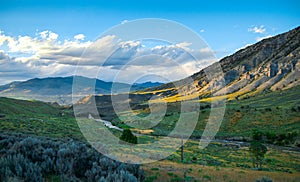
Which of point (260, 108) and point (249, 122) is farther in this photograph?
point (260, 108)

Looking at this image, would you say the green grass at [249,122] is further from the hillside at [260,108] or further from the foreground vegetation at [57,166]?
the foreground vegetation at [57,166]

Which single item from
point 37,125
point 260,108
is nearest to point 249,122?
point 260,108

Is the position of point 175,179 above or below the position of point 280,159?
above

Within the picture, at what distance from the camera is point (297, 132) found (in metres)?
64.4

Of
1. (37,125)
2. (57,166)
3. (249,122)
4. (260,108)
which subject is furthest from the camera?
(260,108)

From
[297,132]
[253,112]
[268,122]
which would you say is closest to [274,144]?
[297,132]

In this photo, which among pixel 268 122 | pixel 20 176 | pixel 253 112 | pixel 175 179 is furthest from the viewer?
pixel 253 112

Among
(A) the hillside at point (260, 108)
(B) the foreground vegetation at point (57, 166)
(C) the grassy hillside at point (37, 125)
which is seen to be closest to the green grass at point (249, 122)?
(A) the hillside at point (260, 108)

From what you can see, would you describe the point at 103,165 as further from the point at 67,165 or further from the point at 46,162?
the point at 46,162

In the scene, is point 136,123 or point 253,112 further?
point 253,112

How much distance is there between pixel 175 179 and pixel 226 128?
239 feet

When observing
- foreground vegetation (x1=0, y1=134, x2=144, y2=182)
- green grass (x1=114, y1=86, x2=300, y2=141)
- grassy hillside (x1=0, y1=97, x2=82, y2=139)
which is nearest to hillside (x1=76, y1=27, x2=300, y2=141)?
green grass (x1=114, y1=86, x2=300, y2=141)

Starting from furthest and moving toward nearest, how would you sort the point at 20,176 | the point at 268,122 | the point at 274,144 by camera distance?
1. the point at 268,122
2. the point at 274,144
3. the point at 20,176

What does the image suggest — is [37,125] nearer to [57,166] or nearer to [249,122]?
[57,166]
